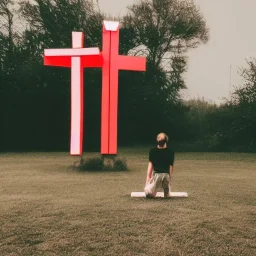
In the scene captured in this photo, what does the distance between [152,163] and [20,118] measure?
21640 mm

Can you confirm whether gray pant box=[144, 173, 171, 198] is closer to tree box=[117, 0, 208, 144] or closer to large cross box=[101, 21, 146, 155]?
large cross box=[101, 21, 146, 155]

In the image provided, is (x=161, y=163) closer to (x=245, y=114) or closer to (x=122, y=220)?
(x=122, y=220)

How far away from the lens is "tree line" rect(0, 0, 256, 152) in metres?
29.9

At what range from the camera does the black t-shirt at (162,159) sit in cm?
955

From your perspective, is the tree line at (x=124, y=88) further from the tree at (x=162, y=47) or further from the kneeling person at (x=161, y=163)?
the kneeling person at (x=161, y=163)

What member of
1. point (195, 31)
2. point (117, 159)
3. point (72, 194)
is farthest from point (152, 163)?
point (195, 31)

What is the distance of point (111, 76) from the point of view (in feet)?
43.8

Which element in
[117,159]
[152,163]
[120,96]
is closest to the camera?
[152,163]

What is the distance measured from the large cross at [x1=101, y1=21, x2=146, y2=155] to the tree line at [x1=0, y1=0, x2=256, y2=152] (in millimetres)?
16650

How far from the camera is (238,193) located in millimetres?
10758

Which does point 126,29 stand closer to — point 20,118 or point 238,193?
point 20,118

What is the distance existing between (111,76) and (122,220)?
667 centimetres

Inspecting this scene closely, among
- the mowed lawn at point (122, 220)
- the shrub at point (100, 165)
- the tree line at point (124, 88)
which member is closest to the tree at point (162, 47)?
the tree line at point (124, 88)

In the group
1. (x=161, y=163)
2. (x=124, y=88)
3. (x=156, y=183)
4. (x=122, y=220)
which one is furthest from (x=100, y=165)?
(x=124, y=88)
